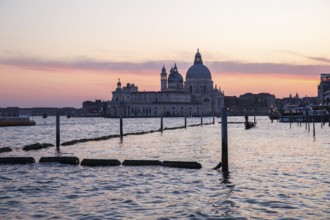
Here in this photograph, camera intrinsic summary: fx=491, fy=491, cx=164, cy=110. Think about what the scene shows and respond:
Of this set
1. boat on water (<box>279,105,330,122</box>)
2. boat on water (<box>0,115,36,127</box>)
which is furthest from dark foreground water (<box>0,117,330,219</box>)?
boat on water (<box>0,115,36,127</box>)

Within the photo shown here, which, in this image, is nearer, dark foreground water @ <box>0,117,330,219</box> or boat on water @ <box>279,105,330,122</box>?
dark foreground water @ <box>0,117,330,219</box>

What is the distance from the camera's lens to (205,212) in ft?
34.9

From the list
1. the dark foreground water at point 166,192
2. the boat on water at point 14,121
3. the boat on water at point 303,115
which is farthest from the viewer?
the boat on water at point 14,121

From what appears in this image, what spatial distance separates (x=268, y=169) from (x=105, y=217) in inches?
356

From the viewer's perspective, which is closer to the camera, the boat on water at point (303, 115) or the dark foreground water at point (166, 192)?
the dark foreground water at point (166, 192)

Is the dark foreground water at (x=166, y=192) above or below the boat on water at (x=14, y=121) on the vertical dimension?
below

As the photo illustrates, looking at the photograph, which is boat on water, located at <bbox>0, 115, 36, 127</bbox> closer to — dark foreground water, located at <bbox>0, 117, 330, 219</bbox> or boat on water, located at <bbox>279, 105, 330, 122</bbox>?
boat on water, located at <bbox>279, 105, 330, 122</bbox>

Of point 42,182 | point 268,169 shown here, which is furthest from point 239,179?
point 42,182

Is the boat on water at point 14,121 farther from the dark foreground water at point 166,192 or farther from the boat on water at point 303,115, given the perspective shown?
the dark foreground water at point 166,192

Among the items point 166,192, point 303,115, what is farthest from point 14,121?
point 166,192

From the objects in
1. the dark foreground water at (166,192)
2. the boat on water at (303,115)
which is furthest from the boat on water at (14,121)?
the dark foreground water at (166,192)

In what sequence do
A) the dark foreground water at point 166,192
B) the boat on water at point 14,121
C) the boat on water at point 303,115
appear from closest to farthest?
the dark foreground water at point 166,192 → the boat on water at point 303,115 → the boat on water at point 14,121

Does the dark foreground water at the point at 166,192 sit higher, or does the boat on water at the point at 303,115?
the boat on water at the point at 303,115

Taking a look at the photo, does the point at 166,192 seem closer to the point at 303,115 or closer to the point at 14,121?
the point at 303,115
